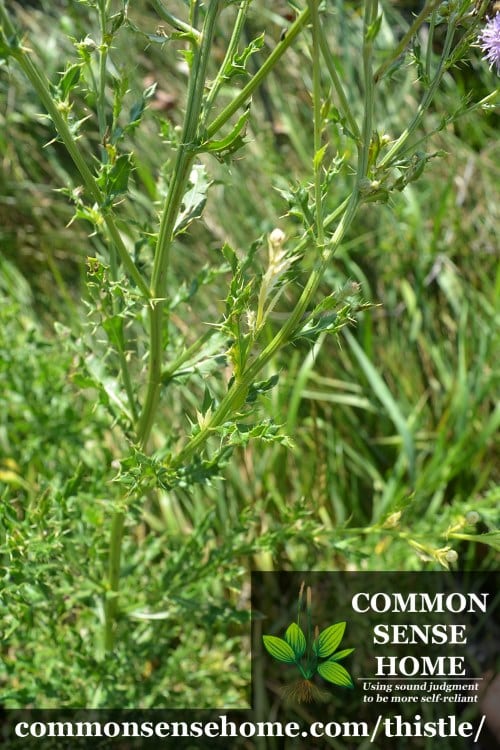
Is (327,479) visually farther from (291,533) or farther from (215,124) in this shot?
(215,124)

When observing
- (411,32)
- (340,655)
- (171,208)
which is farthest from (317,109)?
(340,655)

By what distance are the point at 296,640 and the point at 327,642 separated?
6 centimetres

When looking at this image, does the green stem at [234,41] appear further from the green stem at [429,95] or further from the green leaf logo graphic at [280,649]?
the green leaf logo graphic at [280,649]

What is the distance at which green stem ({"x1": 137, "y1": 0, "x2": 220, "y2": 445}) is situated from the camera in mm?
1014

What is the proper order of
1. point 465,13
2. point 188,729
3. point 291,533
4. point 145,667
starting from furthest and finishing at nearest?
1. point 145,667
2. point 188,729
3. point 291,533
4. point 465,13

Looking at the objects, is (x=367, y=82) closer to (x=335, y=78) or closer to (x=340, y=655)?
(x=335, y=78)

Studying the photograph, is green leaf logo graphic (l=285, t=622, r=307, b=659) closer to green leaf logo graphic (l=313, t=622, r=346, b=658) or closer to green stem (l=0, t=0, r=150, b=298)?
green leaf logo graphic (l=313, t=622, r=346, b=658)

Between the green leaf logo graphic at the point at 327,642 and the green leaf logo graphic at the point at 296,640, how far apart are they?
3 centimetres

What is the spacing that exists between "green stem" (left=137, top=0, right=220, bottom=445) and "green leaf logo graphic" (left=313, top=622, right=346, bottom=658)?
57cm

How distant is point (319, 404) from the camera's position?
2.58 m

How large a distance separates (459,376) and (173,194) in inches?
61.6


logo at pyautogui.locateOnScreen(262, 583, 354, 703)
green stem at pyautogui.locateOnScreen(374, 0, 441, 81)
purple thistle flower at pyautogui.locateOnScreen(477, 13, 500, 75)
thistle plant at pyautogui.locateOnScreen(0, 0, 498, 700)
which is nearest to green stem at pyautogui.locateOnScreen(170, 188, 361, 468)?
thistle plant at pyautogui.locateOnScreen(0, 0, 498, 700)

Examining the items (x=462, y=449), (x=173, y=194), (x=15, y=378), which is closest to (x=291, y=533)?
(x=173, y=194)

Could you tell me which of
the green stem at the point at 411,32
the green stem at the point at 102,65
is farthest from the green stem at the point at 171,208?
the green stem at the point at 411,32
